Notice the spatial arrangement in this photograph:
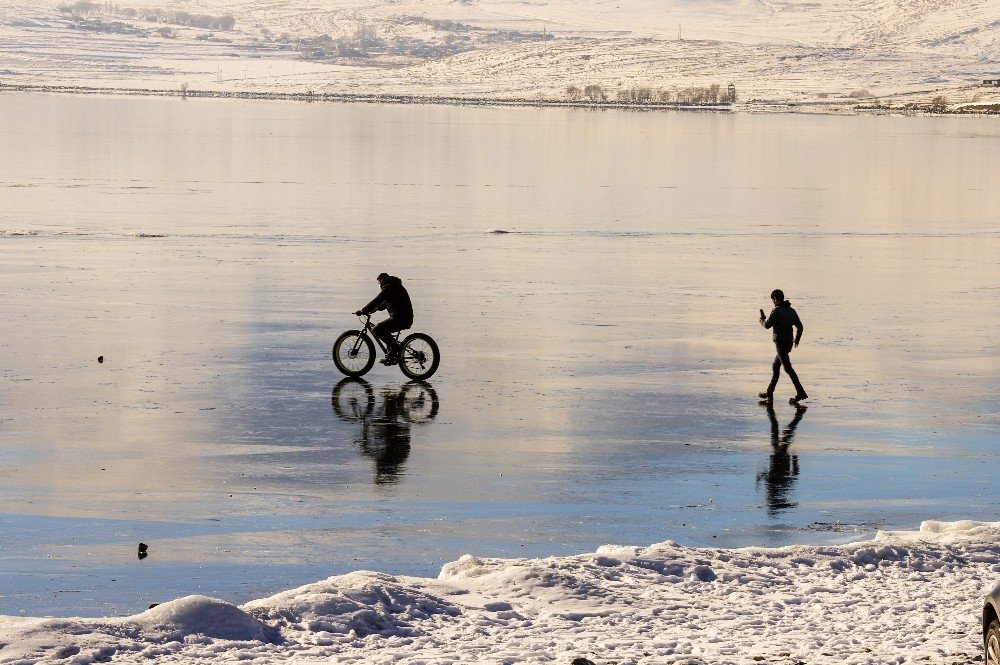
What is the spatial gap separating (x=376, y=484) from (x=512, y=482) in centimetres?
141

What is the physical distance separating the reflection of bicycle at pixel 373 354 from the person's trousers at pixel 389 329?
0.32 ft

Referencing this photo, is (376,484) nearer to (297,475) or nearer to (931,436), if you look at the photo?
(297,475)

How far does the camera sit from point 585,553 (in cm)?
1339

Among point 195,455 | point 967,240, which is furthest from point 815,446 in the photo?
point 967,240

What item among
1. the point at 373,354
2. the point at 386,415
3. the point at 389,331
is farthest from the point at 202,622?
the point at 373,354

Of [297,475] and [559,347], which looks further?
[559,347]

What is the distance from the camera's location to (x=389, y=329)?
71.6ft

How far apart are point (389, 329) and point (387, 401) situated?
5.27 ft

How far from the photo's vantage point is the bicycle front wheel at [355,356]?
22.0 meters

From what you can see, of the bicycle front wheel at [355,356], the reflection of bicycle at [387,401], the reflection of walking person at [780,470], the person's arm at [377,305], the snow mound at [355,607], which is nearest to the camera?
the snow mound at [355,607]

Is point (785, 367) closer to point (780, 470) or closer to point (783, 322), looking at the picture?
point (783, 322)

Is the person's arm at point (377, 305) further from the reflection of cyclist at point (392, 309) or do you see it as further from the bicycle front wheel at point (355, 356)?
the bicycle front wheel at point (355, 356)

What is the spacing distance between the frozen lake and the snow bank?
4.35ft

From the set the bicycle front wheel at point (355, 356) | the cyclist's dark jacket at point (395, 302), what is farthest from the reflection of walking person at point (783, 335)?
the bicycle front wheel at point (355, 356)
